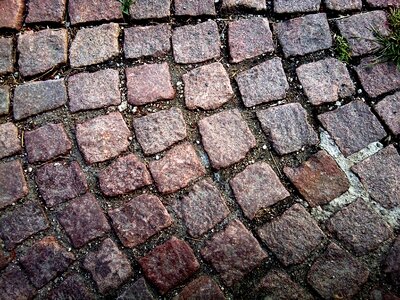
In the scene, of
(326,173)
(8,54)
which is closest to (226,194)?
(326,173)

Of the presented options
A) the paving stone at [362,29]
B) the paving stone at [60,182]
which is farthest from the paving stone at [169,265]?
the paving stone at [362,29]

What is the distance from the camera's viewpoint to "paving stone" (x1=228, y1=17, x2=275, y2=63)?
2445mm

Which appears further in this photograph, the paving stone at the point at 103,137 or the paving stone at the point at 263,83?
the paving stone at the point at 263,83

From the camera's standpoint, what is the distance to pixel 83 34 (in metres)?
2.46

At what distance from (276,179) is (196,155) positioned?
428 mm

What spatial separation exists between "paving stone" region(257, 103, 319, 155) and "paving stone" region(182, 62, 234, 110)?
225 mm

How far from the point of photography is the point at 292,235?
2.11m

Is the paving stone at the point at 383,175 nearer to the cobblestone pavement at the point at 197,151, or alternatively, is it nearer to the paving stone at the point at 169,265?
Answer: the cobblestone pavement at the point at 197,151

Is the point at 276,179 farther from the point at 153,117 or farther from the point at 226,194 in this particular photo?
the point at 153,117

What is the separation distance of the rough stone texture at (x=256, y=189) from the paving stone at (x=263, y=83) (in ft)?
1.26

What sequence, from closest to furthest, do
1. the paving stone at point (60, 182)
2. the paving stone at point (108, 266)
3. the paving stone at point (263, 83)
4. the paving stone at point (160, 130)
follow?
the paving stone at point (108, 266) < the paving stone at point (60, 182) < the paving stone at point (160, 130) < the paving stone at point (263, 83)

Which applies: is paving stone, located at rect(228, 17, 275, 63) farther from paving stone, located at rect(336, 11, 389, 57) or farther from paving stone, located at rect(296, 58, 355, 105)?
paving stone, located at rect(336, 11, 389, 57)

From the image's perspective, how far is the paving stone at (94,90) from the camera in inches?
91.1

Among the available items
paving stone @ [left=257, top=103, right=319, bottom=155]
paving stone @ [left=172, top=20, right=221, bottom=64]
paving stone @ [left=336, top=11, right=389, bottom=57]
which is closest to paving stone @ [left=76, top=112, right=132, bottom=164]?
paving stone @ [left=172, top=20, right=221, bottom=64]
